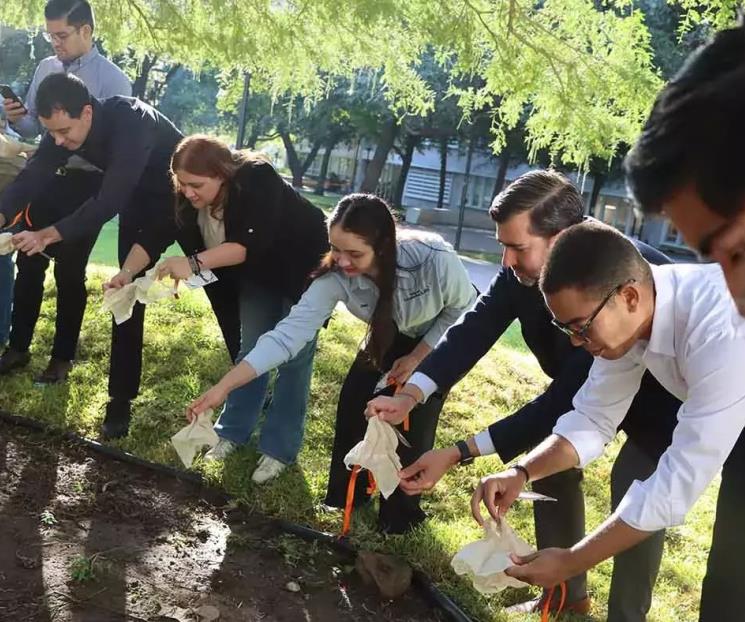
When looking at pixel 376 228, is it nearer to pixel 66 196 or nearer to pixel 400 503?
pixel 400 503

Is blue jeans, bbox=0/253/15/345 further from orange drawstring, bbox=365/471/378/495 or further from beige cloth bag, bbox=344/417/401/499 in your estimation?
beige cloth bag, bbox=344/417/401/499

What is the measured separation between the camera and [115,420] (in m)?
4.21

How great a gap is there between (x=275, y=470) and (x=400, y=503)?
27.3 inches

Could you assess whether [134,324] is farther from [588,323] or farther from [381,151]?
[381,151]

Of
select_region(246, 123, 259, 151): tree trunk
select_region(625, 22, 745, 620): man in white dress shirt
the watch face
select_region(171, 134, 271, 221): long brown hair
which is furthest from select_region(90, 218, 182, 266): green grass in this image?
select_region(246, 123, 259, 151): tree trunk

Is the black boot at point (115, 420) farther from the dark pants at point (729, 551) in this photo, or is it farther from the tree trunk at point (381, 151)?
the tree trunk at point (381, 151)

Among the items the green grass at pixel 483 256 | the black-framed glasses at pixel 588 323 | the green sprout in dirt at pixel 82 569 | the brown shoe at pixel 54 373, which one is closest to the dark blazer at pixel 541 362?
the black-framed glasses at pixel 588 323

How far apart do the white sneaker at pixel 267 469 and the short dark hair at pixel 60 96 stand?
69.9 inches

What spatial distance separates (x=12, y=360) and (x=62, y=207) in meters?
1.07

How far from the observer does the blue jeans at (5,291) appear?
16.9ft

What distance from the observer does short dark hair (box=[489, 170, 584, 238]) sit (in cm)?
261

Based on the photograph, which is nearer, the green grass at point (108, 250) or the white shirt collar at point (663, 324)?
the white shirt collar at point (663, 324)

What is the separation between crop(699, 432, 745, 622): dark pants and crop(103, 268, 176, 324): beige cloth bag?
91.0 inches

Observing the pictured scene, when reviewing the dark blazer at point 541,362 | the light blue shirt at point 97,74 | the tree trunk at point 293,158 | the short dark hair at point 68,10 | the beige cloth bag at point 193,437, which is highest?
the short dark hair at point 68,10
